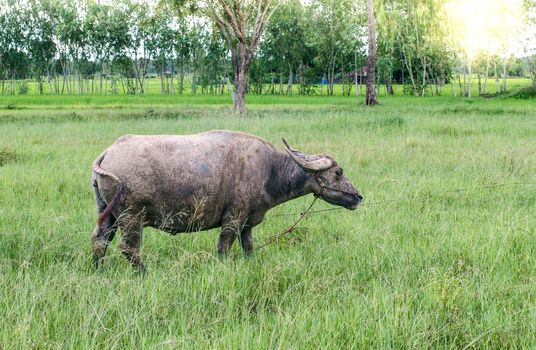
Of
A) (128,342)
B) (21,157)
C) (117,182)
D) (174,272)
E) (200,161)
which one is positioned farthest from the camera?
(21,157)

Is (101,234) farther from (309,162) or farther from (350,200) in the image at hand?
(350,200)

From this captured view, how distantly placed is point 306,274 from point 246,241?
861 millimetres

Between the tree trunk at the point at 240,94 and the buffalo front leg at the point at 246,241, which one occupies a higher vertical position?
the tree trunk at the point at 240,94

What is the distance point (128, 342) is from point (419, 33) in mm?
45510

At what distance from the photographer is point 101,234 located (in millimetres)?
4266

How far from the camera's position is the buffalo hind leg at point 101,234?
4.17 meters

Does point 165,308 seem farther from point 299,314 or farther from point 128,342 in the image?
point 299,314

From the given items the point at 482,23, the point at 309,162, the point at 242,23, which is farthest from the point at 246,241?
the point at 482,23

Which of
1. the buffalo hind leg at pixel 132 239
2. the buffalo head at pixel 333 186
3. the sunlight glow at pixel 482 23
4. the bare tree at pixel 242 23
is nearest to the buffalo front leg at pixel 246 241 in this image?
the buffalo head at pixel 333 186

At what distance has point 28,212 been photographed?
5629 mm

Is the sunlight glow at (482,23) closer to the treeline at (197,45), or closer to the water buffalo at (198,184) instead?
the treeline at (197,45)

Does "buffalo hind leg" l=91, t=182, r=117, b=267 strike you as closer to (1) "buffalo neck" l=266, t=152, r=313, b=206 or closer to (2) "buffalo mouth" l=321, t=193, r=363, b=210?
(1) "buffalo neck" l=266, t=152, r=313, b=206

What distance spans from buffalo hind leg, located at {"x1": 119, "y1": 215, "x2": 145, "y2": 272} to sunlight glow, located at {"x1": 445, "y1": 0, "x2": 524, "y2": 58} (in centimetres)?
3687

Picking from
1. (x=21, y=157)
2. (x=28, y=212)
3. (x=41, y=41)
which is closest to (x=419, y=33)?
(x=41, y=41)
